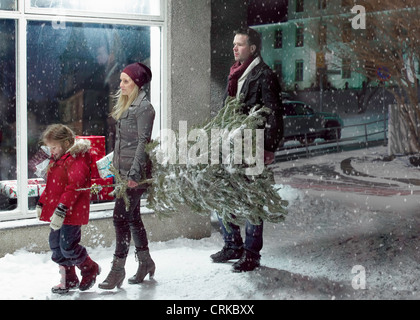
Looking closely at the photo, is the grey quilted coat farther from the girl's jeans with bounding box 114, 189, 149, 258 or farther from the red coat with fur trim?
the red coat with fur trim

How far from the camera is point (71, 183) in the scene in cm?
472

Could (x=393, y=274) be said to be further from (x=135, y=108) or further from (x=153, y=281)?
(x=135, y=108)

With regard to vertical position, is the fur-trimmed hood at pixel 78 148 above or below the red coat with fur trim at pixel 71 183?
above

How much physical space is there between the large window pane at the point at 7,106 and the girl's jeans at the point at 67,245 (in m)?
1.95

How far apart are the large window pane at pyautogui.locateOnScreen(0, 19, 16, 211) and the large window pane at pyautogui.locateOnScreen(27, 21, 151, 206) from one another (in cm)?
18

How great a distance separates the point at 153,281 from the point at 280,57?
169 ft

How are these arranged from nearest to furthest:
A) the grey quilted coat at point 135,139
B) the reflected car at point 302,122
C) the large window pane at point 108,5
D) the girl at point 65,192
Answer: the girl at point 65,192 < the grey quilted coat at point 135,139 < the large window pane at point 108,5 < the reflected car at point 302,122

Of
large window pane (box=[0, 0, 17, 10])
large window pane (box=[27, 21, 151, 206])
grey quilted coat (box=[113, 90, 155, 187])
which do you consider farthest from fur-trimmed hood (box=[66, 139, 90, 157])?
large window pane (box=[0, 0, 17, 10])

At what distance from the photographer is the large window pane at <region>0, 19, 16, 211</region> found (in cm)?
645

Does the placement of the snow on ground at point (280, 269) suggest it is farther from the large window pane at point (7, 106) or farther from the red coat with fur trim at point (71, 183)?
the large window pane at point (7, 106)

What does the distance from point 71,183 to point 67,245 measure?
52cm

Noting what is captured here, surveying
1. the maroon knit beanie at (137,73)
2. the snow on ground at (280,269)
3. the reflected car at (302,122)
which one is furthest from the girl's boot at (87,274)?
the reflected car at (302,122)

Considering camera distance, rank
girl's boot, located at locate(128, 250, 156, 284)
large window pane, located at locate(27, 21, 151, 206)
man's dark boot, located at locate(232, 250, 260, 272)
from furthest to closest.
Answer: large window pane, located at locate(27, 21, 151, 206), man's dark boot, located at locate(232, 250, 260, 272), girl's boot, located at locate(128, 250, 156, 284)

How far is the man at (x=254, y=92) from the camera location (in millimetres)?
5465
